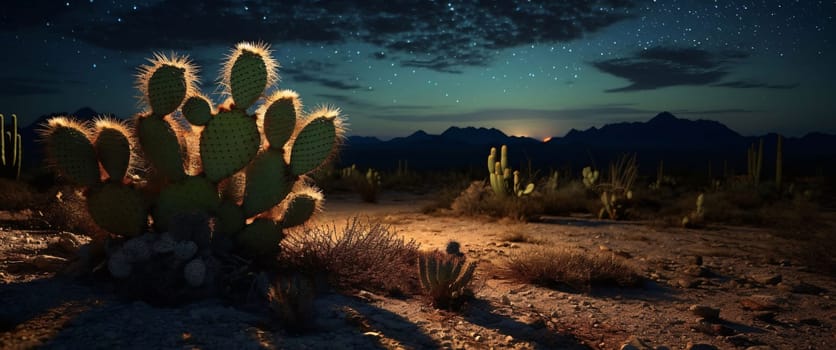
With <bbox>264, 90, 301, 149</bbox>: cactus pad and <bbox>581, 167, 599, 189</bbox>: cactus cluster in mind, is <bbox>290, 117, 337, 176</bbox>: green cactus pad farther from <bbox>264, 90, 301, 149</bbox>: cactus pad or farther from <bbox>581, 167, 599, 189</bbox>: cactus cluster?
<bbox>581, 167, 599, 189</bbox>: cactus cluster

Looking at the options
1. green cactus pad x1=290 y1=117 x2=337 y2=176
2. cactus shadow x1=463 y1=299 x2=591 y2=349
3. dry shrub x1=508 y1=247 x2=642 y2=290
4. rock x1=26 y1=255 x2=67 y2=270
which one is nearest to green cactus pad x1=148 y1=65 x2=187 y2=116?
green cactus pad x1=290 y1=117 x2=337 y2=176

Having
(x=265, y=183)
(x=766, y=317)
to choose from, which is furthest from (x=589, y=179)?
(x=265, y=183)

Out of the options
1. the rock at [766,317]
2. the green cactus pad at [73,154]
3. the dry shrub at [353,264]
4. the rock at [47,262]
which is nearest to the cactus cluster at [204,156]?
the green cactus pad at [73,154]

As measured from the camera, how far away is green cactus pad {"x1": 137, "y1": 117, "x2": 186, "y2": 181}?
488 cm

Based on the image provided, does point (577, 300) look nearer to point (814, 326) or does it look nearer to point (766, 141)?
point (814, 326)

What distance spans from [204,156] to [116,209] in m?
0.82

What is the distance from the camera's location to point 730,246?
854 centimetres

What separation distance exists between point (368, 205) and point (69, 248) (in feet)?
33.5

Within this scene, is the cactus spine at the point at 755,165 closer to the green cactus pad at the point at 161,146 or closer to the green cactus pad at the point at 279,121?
the green cactus pad at the point at 279,121

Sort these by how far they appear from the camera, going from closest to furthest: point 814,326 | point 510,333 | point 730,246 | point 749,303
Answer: point 510,333 → point 814,326 → point 749,303 → point 730,246

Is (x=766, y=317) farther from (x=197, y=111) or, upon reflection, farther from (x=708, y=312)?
(x=197, y=111)

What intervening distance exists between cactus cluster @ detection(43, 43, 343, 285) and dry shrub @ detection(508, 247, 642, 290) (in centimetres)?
231

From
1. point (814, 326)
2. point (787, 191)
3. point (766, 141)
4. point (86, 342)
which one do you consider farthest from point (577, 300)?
point (766, 141)

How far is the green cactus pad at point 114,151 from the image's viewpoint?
4.80 meters
